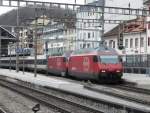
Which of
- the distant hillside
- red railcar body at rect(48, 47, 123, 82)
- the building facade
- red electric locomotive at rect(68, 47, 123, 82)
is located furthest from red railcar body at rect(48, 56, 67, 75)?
the building facade

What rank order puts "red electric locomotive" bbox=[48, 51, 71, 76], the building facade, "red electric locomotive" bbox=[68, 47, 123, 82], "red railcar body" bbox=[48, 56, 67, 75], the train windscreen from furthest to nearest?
the building facade < "red railcar body" bbox=[48, 56, 67, 75] < "red electric locomotive" bbox=[48, 51, 71, 76] < the train windscreen < "red electric locomotive" bbox=[68, 47, 123, 82]

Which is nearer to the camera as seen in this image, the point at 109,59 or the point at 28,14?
the point at 109,59

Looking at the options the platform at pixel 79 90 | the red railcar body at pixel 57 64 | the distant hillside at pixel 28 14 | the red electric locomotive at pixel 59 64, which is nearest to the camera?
the platform at pixel 79 90

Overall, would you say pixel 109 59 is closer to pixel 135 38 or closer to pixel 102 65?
pixel 102 65

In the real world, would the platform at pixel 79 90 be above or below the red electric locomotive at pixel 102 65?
below

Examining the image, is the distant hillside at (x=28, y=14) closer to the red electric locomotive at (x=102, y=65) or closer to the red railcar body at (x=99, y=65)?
the red railcar body at (x=99, y=65)

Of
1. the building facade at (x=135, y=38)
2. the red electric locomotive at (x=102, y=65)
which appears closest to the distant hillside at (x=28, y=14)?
the red electric locomotive at (x=102, y=65)

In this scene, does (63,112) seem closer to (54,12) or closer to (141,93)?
(141,93)

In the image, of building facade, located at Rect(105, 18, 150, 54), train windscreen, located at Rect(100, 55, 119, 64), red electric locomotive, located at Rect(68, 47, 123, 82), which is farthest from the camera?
building facade, located at Rect(105, 18, 150, 54)

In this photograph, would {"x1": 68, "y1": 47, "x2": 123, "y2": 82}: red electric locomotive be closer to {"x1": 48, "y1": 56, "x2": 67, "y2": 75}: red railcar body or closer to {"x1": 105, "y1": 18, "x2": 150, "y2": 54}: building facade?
{"x1": 48, "y1": 56, "x2": 67, "y2": 75}: red railcar body

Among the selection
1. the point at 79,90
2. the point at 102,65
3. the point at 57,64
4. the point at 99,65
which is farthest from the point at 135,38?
the point at 79,90

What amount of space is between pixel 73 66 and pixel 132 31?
36.2 meters

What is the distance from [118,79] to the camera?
39094 millimetres

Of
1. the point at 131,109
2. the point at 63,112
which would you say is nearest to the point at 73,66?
the point at 63,112
